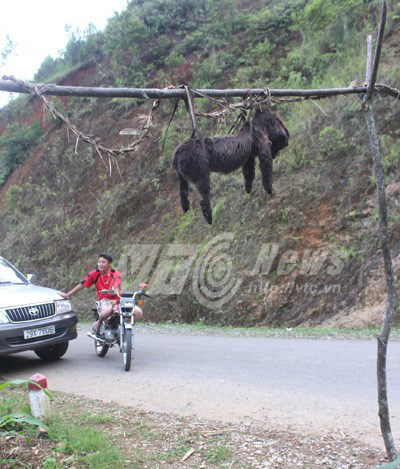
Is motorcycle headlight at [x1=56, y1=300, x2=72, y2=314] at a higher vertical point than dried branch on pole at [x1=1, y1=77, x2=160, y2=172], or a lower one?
lower

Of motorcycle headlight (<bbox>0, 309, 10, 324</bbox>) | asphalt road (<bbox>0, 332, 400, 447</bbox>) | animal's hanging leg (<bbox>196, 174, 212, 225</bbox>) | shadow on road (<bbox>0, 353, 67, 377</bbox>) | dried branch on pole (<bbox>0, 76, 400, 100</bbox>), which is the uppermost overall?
dried branch on pole (<bbox>0, 76, 400, 100</bbox>)

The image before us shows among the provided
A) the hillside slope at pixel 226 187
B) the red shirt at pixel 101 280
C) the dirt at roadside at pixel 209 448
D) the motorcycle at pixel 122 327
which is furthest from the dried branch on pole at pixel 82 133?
the red shirt at pixel 101 280

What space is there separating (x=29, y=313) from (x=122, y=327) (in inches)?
53.9

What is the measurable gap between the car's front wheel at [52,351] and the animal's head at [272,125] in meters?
5.81

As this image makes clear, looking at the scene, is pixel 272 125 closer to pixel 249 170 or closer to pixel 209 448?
pixel 249 170

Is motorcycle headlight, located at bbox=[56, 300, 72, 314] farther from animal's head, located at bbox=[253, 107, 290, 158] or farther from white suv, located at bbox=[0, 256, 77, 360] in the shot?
animal's head, located at bbox=[253, 107, 290, 158]

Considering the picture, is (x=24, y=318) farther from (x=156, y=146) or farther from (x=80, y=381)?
(x=156, y=146)

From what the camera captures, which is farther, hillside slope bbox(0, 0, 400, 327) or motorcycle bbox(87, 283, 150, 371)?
hillside slope bbox(0, 0, 400, 327)

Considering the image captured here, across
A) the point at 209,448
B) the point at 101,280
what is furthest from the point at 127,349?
the point at 209,448

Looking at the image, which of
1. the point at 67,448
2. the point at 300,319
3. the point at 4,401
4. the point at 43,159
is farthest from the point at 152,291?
the point at 43,159

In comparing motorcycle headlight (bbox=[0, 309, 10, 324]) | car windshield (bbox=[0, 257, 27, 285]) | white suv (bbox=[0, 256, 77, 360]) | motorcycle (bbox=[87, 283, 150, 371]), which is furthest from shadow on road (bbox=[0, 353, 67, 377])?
car windshield (bbox=[0, 257, 27, 285])

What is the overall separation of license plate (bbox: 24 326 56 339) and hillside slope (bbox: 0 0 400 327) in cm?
363

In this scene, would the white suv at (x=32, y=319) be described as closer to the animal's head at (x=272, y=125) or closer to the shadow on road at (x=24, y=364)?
the shadow on road at (x=24, y=364)

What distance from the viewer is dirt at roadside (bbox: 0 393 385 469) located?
3.76m
